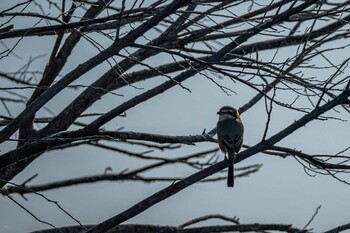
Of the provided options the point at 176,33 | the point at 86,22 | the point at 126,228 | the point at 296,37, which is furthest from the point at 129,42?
the point at 296,37

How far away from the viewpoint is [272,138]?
5492 millimetres

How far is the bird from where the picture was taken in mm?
8297

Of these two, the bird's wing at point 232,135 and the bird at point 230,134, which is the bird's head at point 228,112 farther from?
the bird's wing at point 232,135

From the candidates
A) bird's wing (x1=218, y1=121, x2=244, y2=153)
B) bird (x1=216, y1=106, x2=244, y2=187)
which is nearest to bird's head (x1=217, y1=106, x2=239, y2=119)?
bird (x1=216, y1=106, x2=244, y2=187)

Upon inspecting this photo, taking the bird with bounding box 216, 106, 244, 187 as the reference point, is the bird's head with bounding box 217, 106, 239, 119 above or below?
above

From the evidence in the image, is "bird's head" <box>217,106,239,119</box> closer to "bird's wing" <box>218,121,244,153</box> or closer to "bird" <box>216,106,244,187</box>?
"bird" <box>216,106,244,187</box>

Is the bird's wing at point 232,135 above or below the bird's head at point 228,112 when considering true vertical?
below

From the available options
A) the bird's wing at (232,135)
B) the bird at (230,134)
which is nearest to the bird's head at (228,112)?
the bird at (230,134)

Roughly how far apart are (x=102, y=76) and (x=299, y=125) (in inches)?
104

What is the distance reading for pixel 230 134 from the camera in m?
8.84

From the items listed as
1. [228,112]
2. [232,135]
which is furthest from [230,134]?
[228,112]

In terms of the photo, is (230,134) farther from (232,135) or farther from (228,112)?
(228,112)

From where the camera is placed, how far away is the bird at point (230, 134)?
830 centimetres

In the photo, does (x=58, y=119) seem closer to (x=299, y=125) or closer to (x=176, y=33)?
(x=176, y=33)
